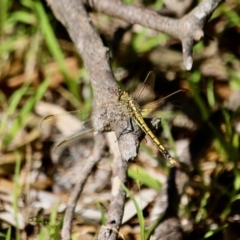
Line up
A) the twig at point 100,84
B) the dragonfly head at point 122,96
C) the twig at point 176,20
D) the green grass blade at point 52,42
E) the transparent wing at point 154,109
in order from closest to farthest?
1. the twig at point 100,84
2. the twig at point 176,20
3. the dragonfly head at point 122,96
4. the transparent wing at point 154,109
5. the green grass blade at point 52,42

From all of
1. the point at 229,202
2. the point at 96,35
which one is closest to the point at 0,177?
the point at 96,35

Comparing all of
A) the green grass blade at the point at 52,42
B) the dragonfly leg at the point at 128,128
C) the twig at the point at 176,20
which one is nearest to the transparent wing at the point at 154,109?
the dragonfly leg at the point at 128,128

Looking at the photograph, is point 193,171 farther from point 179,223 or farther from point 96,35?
point 96,35

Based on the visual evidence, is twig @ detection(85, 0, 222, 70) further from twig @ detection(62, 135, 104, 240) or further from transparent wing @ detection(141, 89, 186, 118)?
twig @ detection(62, 135, 104, 240)

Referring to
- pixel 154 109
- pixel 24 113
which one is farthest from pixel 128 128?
pixel 24 113

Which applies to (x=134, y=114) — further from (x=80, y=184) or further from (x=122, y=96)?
(x=80, y=184)

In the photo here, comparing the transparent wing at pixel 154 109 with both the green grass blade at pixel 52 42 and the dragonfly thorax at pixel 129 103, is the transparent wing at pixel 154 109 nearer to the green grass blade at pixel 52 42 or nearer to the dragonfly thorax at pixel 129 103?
the dragonfly thorax at pixel 129 103
